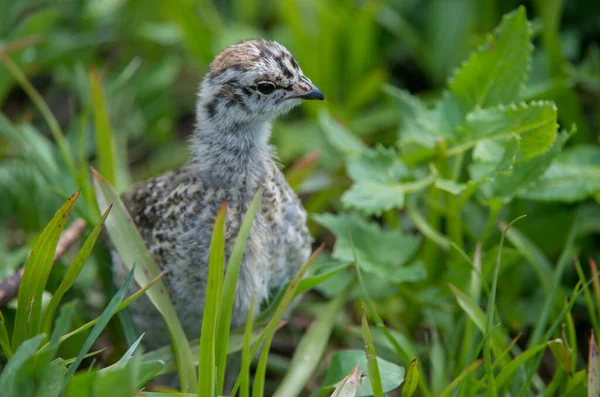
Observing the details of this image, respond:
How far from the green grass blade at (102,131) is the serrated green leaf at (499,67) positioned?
1731 mm

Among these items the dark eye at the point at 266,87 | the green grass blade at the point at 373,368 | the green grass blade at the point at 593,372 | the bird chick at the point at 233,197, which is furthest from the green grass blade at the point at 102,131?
the green grass blade at the point at 593,372

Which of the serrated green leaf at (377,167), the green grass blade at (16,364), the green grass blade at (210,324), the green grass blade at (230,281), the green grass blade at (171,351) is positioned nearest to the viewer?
the green grass blade at (16,364)

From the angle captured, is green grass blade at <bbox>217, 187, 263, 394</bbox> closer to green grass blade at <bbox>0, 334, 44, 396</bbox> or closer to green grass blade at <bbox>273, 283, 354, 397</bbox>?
green grass blade at <bbox>273, 283, 354, 397</bbox>

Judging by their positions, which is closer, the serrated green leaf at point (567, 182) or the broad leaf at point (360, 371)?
the broad leaf at point (360, 371)

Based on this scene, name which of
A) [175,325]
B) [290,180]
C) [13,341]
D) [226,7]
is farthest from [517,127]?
[226,7]

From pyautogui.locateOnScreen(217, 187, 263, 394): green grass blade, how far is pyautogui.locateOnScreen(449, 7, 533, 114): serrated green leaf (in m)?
1.20

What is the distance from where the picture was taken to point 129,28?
5289mm

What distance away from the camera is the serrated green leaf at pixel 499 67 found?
308 cm

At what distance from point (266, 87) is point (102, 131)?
1274 mm

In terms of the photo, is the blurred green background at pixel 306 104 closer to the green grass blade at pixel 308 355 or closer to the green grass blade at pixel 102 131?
the green grass blade at pixel 102 131

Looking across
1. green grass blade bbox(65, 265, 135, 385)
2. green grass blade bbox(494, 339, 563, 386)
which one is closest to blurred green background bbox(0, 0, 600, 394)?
green grass blade bbox(494, 339, 563, 386)

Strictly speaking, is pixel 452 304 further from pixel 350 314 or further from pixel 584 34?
pixel 584 34

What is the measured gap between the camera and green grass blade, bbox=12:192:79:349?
251 cm

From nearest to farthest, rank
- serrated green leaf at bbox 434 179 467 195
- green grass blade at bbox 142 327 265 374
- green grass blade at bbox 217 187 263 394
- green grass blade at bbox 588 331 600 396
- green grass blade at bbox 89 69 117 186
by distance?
green grass blade at bbox 217 187 263 394 < green grass blade at bbox 588 331 600 396 < green grass blade at bbox 142 327 265 374 < serrated green leaf at bbox 434 179 467 195 < green grass blade at bbox 89 69 117 186
